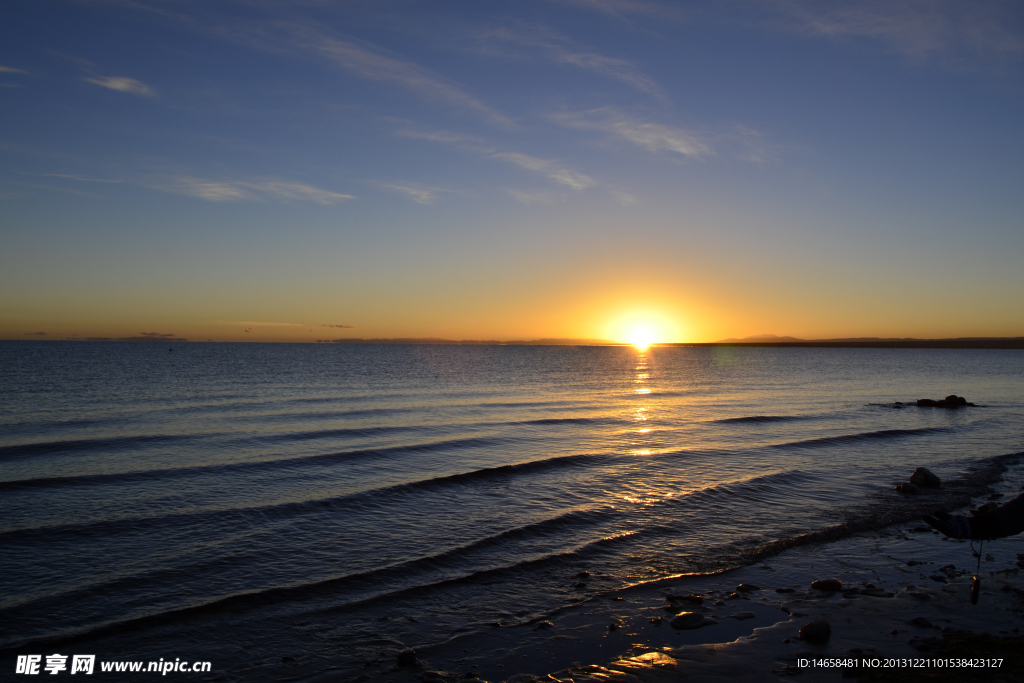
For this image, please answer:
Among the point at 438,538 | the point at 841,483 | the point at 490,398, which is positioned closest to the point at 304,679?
the point at 438,538

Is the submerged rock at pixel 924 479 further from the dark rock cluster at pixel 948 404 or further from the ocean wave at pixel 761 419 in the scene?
the dark rock cluster at pixel 948 404

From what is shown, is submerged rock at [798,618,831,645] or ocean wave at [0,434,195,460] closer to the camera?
submerged rock at [798,618,831,645]

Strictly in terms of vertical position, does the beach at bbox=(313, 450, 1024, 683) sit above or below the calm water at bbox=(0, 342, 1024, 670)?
above

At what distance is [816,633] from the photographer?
347 inches

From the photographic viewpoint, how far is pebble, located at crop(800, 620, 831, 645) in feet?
28.8

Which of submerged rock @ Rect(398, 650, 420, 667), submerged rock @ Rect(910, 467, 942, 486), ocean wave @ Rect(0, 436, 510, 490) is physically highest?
submerged rock @ Rect(910, 467, 942, 486)

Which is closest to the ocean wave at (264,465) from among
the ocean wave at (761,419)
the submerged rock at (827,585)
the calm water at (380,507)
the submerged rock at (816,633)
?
the calm water at (380,507)

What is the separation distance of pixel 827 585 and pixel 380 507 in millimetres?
11244

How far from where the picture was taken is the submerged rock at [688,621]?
9469 mm

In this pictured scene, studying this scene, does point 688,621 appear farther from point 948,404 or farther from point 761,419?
point 948,404

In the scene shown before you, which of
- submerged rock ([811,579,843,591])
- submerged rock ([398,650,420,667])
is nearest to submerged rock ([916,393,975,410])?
submerged rock ([811,579,843,591])

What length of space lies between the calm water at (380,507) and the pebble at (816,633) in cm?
338

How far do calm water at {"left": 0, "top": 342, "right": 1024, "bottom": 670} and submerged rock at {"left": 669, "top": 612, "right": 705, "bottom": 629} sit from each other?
6.10 feet

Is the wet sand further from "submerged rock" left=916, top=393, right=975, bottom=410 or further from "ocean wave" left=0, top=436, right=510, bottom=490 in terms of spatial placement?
"submerged rock" left=916, top=393, right=975, bottom=410
